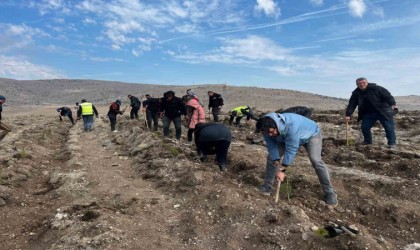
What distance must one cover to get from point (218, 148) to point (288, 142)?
296 cm

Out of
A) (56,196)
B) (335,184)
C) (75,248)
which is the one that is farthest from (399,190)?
(56,196)

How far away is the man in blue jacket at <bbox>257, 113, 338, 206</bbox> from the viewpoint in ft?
21.6

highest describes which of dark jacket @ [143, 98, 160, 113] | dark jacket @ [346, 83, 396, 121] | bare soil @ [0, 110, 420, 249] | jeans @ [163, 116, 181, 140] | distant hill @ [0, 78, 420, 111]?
dark jacket @ [346, 83, 396, 121]

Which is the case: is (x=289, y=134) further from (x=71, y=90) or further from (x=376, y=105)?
(x=71, y=90)

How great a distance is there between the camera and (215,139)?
29.9 ft

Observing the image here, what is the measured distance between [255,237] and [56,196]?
4.58 m

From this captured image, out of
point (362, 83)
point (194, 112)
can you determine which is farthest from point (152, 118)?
point (362, 83)

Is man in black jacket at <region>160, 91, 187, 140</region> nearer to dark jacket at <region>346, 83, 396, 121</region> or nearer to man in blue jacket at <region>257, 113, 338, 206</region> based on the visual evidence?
dark jacket at <region>346, 83, 396, 121</region>

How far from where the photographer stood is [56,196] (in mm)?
8383

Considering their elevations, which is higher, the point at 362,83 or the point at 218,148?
the point at 362,83

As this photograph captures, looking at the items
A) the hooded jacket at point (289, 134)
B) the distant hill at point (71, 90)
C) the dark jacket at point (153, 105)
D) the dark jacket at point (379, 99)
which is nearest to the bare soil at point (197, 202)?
the hooded jacket at point (289, 134)

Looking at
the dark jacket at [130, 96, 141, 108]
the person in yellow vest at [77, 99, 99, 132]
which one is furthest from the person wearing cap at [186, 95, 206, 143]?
the dark jacket at [130, 96, 141, 108]

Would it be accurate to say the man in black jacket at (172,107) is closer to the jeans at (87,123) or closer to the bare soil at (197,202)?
the bare soil at (197,202)

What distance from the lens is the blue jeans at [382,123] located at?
11.4 metres
